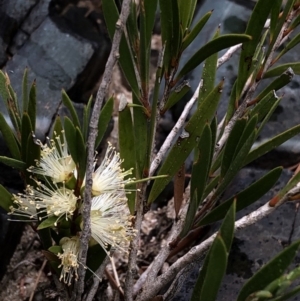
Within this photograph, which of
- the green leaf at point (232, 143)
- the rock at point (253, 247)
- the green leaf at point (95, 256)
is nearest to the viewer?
the green leaf at point (232, 143)

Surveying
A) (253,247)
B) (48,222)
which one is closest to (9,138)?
(48,222)

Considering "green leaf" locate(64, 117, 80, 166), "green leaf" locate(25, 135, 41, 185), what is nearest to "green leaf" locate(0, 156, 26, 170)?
"green leaf" locate(25, 135, 41, 185)

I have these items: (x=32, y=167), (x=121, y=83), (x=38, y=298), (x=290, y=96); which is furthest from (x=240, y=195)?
(x=121, y=83)

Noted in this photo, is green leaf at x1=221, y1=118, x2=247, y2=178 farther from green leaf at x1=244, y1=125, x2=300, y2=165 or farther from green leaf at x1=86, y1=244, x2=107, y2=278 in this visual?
green leaf at x1=86, y1=244, x2=107, y2=278

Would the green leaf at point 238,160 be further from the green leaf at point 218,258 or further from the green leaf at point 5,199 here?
the green leaf at point 5,199

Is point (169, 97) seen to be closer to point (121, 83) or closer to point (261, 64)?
point (261, 64)

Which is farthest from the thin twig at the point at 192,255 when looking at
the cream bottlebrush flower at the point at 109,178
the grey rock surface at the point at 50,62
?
the grey rock surface at the point at 50,62
